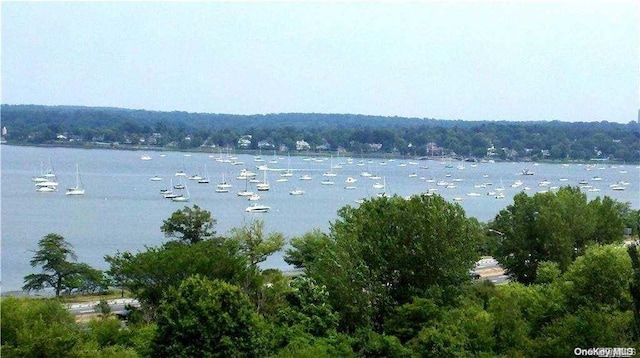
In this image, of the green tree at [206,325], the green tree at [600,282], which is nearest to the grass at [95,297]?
the green tree at [206,325]

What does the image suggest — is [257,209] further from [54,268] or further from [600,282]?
[600,282]

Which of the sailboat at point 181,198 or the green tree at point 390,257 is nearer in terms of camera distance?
the green tree at point 390,257

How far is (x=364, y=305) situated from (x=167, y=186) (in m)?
56.6

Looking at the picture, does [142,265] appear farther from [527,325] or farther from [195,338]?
[527,325]

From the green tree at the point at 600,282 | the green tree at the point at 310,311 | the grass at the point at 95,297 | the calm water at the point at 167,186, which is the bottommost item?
the calm water at the point at 167,186

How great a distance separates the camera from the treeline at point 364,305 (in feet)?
42.9

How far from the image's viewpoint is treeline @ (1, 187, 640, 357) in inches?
515

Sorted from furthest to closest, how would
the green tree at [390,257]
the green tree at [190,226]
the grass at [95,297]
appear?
the grass at [95,297] → the green tree at [190,226] → the green tree at [390,257]

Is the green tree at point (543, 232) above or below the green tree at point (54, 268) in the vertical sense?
above

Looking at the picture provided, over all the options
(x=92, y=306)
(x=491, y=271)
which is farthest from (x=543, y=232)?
(x=92, y=306)

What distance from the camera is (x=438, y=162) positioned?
11306 cm

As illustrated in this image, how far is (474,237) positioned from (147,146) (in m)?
107

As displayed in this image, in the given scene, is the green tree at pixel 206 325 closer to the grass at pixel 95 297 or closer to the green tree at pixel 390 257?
the green tree at pixel 390 257

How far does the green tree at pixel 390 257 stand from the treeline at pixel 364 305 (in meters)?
0.02
